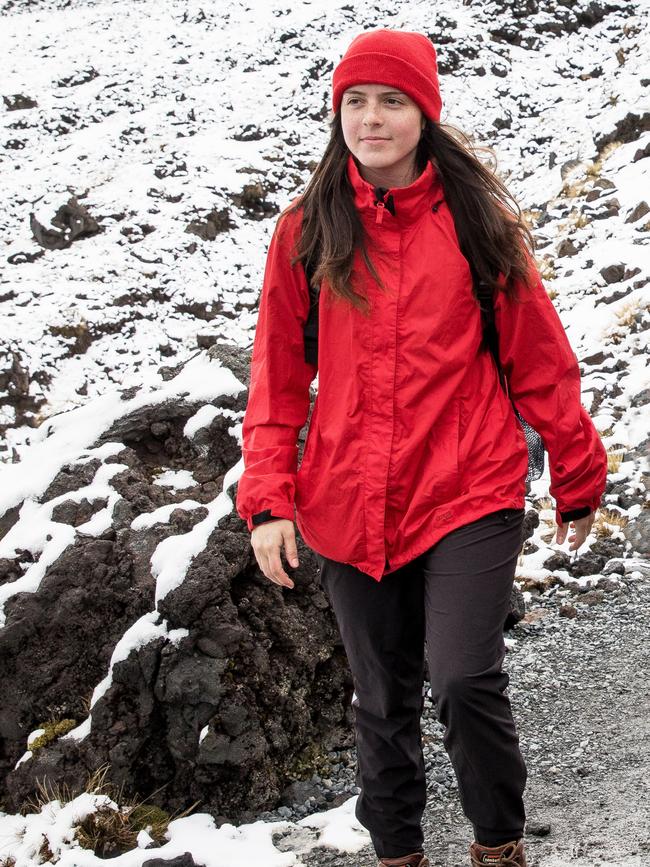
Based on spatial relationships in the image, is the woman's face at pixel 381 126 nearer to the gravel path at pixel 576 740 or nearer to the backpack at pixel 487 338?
the backpack at pixel 487 338

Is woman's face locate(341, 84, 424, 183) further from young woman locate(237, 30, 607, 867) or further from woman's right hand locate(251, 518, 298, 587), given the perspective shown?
woman's right hand locate(251, 518, 298, 587)

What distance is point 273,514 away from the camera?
2377mm

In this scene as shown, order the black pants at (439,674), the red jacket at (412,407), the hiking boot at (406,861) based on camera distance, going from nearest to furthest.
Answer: the black pants at (439,674) < the red jacket at (412,407) < the hiking boot at (406,861)

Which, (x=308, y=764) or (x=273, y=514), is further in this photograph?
(x=308, y=764)

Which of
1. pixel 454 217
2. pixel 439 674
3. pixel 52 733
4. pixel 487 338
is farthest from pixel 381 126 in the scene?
pixel 52 733

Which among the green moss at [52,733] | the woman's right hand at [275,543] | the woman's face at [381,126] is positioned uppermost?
the woman's face at [381,126]

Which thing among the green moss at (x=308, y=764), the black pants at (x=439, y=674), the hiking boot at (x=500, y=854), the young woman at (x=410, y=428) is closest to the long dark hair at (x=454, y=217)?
the young woman at (x=410, y=428)

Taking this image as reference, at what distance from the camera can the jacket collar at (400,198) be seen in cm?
234

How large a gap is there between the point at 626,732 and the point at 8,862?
271 cm

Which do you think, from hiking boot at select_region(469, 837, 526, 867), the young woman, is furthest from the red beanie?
hiking boot at select_region(469, 837, 526, 867)

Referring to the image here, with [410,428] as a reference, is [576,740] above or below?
below

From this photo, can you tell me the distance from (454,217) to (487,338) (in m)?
0.35

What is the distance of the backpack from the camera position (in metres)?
2.37

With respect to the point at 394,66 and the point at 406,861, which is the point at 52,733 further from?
the point at 394,66
